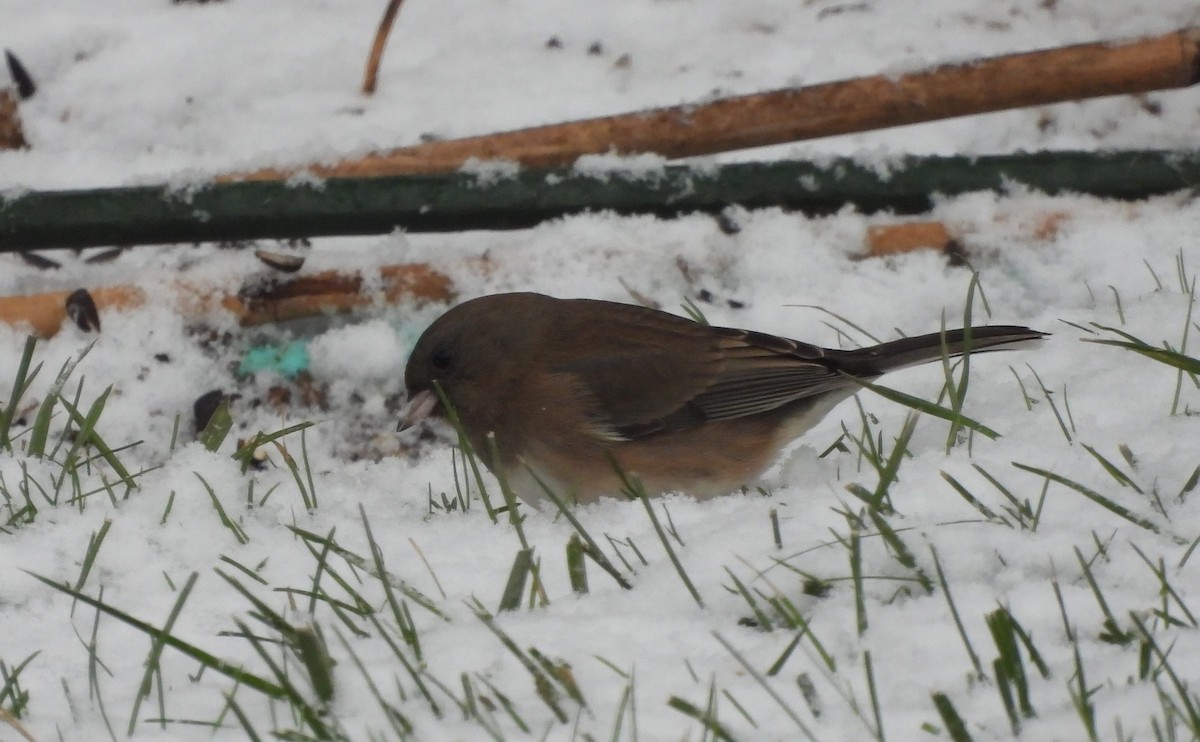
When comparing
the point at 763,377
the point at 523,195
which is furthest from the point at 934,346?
the point at 523,195

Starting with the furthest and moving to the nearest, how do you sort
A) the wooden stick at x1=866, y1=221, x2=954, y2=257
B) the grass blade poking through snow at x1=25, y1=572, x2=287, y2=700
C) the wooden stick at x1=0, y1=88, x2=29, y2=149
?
the wooden stick at x1=0, y1=88, x2=29, y2=149, the wooden stick at x1=866, y1=221, x2=954, y2=257, the grass blade poking through snow at x1=25, y1=572, x2=287, y2=700

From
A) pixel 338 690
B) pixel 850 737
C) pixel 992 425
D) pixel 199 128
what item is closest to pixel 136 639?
pixel 338 690

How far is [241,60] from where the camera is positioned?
5801 millimetres

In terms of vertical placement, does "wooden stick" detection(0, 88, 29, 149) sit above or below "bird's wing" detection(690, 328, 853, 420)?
above

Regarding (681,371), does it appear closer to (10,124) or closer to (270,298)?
(270,298)

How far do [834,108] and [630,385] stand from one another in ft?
4.48

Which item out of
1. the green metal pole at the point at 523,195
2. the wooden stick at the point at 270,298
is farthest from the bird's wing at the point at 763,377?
the wooden stick at the point at 270,298

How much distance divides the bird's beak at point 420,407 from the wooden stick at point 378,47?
6.26ft

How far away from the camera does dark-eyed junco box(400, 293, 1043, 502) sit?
133 inches

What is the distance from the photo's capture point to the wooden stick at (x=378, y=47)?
5.00 metres

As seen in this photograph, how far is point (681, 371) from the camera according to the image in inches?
140

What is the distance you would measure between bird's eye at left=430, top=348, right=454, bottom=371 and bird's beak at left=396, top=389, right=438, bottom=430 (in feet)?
0.23

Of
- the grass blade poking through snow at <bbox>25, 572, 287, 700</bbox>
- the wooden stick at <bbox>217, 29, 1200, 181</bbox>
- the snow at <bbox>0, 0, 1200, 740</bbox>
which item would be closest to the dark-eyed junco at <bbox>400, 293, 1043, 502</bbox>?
the snow at <bbox>0, 0, 1200, 740</bbox>

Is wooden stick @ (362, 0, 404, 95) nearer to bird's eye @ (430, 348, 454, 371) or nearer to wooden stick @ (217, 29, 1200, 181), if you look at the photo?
→ wooden stick @ (217, 29, 1200, 181)
